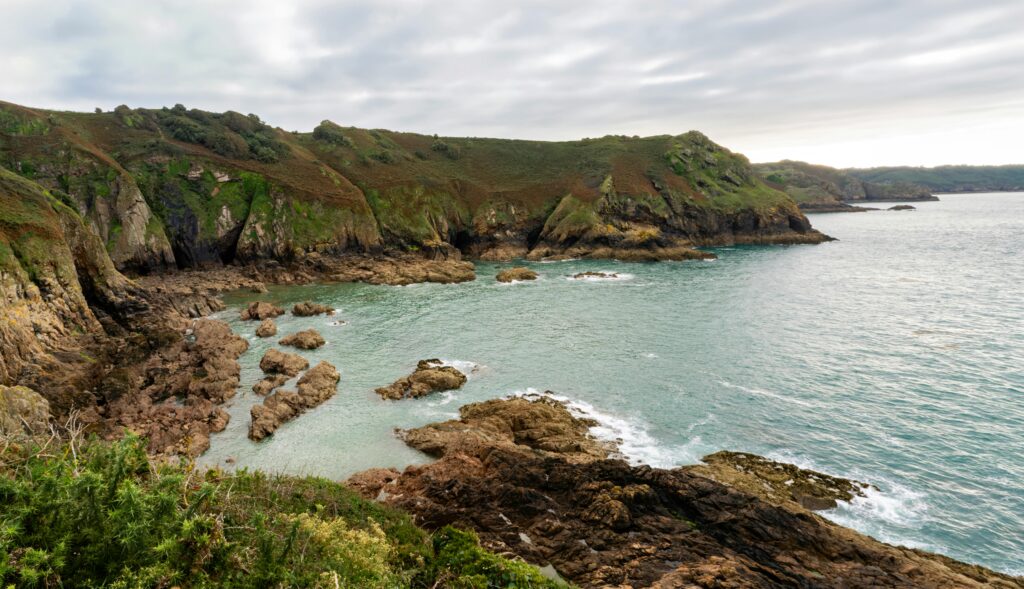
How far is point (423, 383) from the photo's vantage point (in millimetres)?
33219

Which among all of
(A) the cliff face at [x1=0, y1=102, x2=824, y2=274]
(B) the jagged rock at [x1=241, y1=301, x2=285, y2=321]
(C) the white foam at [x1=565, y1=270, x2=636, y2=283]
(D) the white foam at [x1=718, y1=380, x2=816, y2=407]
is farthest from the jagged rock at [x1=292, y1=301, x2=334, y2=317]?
(D) the white foam at [x1=718, y1=380, x2=816, y2=407]

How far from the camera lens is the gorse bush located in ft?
26.2

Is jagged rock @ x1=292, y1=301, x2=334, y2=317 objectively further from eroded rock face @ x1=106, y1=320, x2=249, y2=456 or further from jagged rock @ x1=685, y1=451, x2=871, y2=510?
jagged rock @ x1=685, y1=451, x2=871, y2=510

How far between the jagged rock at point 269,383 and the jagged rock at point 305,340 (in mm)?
6593

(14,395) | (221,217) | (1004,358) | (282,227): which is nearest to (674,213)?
(1004,358)

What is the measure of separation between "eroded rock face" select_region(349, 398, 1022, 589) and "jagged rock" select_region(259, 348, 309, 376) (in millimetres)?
16158

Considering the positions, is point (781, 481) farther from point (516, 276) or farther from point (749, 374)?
point (516, 276)

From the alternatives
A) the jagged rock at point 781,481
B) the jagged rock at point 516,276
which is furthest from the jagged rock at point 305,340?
the jagged rock at point 516,276

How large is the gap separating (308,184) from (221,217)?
634 inches

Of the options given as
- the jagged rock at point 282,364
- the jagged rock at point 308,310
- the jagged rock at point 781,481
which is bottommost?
the jagged rock at point 781,481

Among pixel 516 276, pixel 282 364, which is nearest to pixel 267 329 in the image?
pixel 282 364

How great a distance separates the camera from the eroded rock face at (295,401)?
89.4ft

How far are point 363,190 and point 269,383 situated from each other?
223 ft

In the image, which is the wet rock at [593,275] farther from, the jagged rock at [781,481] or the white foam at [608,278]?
the jagged rock at [781,481]
